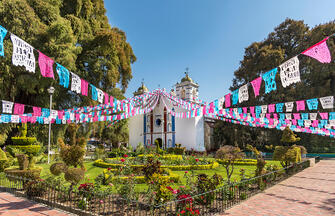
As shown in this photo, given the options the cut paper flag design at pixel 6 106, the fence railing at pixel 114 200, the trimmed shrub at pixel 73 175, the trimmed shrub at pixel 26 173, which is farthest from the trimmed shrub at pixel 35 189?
the cut paper flag design at pixel 6 106

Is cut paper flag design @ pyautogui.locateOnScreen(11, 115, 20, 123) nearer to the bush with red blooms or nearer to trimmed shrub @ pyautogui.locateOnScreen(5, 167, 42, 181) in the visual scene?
trimmed shrub @ pyautogui.locateOnScreen(5, 167, 42, 181)

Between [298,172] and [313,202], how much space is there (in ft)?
23.1

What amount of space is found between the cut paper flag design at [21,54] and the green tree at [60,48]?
10793mm

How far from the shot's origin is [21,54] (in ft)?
21.4

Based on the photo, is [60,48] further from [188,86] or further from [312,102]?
[188,86]

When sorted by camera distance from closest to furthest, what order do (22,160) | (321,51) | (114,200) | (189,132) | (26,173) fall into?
(114,200) → (321,51) → (26,173) → (22,160) → (189,132)

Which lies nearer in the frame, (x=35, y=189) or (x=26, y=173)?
(x=35, y=189)

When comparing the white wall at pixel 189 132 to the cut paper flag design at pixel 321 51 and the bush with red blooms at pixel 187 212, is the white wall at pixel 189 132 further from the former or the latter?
the bush with red blooms at pixel 187 212

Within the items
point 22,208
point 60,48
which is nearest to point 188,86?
point 60,48

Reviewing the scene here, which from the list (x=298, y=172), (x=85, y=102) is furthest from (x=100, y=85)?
(x=298, y=172)

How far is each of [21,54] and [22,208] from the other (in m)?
4.49

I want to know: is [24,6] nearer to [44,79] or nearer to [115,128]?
[44,79]

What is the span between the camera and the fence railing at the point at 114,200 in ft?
17.5

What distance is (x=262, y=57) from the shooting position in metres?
25.3
